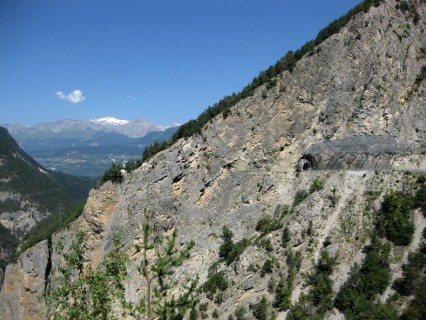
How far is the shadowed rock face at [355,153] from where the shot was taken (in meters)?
43.2

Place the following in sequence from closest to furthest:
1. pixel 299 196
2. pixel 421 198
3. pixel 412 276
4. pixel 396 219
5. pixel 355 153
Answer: pixel 412 276 → pixel 396 219 → pixel 421 198 → pixel 355 153 → pixel 299 196

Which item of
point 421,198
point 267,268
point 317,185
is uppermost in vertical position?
point 317,185

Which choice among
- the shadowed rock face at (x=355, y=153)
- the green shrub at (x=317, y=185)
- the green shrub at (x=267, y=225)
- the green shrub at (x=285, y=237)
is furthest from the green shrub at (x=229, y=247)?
the shadowed rock face at (x=355, y=153)

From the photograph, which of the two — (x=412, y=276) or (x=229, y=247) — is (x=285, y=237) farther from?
(x=412, y=276)

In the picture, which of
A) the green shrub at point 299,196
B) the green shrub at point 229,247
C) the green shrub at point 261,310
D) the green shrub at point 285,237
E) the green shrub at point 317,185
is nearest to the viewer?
the green shrub at point 261,310

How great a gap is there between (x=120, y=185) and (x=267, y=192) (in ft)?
68.6

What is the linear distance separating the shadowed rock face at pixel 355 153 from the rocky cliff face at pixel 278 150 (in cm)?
69

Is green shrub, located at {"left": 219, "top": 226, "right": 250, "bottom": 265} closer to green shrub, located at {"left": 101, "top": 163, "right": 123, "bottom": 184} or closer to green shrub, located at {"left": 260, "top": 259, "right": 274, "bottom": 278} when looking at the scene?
green shrub, located at {"left": 260, "top": 259, "right": 274, "bottom": 278}

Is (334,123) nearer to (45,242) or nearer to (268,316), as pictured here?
(268,316)

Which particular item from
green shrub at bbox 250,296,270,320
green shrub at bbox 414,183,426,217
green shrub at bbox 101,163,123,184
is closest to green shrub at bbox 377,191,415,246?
green shrub at bbox 414,183,426,217

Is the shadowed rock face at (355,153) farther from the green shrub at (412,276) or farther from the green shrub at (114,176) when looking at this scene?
the green shrub at (114,176)


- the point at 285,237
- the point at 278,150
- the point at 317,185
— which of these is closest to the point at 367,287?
the point at 285,237

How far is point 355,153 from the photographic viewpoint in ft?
147

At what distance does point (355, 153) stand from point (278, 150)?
971 centimetres
